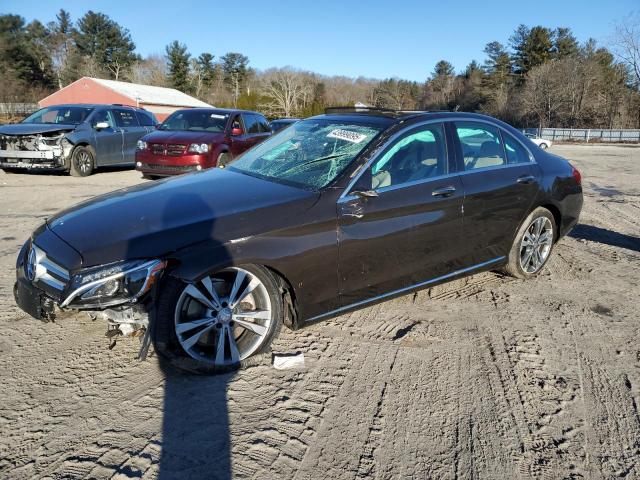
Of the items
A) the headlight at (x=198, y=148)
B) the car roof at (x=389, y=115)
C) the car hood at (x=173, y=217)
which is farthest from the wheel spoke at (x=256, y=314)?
the headlight at (x=198, y=148)

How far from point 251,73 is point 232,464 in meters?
94.4

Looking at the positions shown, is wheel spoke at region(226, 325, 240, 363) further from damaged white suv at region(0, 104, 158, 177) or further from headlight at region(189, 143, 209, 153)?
damaged white suv at region(0, 104, 158, 177)

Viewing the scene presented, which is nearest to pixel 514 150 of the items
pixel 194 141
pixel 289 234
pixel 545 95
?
pixel 289 234

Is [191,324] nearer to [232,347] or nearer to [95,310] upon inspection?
[232,347]

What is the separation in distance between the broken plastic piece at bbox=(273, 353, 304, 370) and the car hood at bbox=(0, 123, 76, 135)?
9.76 m

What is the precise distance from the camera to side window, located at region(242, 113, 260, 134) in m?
10.8

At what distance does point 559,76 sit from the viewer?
1967 inches

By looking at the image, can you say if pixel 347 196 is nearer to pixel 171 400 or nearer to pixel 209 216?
pixel 209 216

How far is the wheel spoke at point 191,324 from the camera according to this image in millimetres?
2826

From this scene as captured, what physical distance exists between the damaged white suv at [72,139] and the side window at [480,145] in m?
9.48

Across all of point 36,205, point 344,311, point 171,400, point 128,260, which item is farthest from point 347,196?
point 36,205

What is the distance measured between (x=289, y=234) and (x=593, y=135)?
47.5 metres

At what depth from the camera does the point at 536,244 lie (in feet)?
15.5

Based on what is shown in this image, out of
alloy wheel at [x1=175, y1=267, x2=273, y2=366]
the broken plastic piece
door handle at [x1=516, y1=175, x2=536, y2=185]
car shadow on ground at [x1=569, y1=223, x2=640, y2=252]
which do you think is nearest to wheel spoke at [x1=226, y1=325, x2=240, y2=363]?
alloy wheel at [x1=175, y1=267, x2=273, y2=366]
